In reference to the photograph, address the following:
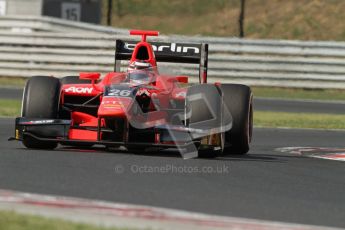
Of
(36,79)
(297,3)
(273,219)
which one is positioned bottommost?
(273,219)

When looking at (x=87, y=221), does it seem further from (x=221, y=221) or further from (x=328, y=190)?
(x=328, y=190)

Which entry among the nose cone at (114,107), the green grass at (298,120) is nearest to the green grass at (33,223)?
the nose cone at (114,107)

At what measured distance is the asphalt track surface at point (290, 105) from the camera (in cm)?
2059

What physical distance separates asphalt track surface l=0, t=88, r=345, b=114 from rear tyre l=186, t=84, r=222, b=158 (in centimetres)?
985

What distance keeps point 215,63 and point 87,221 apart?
58.4ft

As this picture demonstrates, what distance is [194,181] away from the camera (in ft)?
27.3

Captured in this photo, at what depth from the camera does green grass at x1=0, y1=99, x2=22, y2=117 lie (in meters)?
16.9

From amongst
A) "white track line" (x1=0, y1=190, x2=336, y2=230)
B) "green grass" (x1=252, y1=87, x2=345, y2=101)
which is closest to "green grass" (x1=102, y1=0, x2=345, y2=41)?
"green grass" (x1=252, y1=87, x2=345, y2=101)

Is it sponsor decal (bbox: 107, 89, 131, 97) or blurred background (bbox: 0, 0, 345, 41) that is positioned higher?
blurred background (bbox: 0, 0, 345, 41)

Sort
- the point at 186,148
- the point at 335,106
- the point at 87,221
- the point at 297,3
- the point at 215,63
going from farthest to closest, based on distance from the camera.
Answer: the point at 297,3, the point at 215,63, the point at 335,106, the point at 186,148, the point at 87,221

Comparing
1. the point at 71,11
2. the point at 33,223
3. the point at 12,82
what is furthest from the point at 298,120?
the point at 71,11

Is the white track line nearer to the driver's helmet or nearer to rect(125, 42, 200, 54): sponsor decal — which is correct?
the driver's helmet

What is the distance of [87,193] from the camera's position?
7.19m

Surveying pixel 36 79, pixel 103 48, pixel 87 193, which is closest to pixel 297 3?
pixel 103 48
